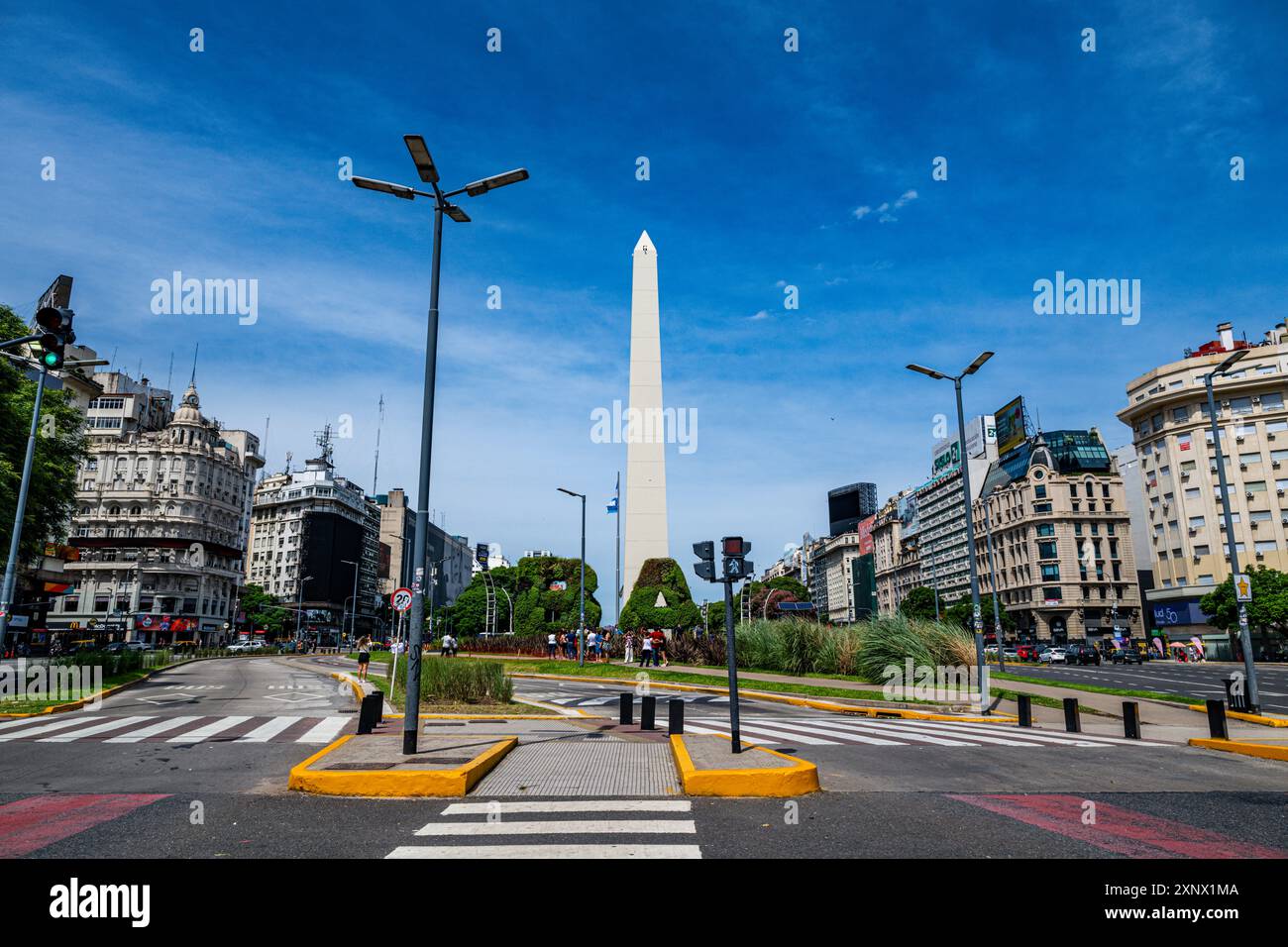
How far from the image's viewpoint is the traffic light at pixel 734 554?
1072cm

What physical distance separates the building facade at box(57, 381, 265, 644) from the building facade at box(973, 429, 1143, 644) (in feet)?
294

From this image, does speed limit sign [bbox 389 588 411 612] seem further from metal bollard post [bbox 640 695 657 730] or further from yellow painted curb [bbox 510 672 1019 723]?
metal bollard post [bbox 640 695 657 730]

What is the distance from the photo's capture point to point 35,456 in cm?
2678

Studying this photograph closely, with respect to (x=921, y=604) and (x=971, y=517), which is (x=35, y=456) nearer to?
(x=971, y=517)

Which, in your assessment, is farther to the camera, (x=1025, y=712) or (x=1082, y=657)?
(x=1082, y=657)

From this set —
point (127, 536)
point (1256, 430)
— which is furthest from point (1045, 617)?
point (127, 536)

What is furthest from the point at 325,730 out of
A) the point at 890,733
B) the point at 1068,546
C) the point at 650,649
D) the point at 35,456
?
the point at 1068,546

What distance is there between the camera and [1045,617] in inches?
3533

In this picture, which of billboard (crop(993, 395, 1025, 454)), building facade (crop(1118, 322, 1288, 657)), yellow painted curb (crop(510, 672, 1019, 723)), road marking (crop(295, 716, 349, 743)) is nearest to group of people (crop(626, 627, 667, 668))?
yellow painted curb (crop(510, 672, 1019, 723))

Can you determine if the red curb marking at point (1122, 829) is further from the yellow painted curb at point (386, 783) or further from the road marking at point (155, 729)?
the road marking at point (155, 729)

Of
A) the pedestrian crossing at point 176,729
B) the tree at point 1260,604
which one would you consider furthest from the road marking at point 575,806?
the tree at point 1260,604

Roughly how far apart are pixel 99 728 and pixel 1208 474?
288ft
